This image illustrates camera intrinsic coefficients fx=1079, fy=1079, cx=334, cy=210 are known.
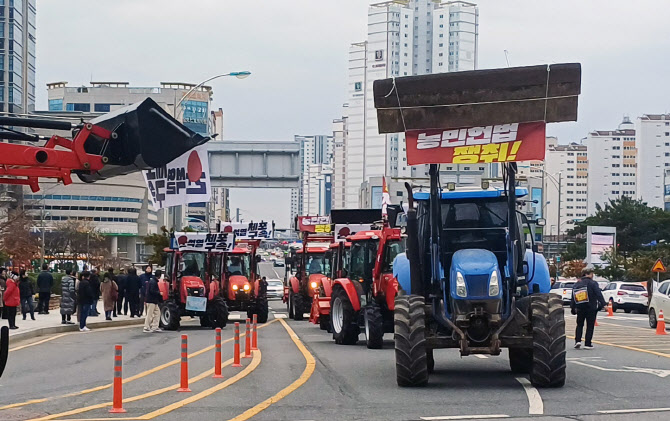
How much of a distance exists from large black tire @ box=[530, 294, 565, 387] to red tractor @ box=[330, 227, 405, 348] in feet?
23.2

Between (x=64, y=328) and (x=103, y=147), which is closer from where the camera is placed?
(x=103, y=147)

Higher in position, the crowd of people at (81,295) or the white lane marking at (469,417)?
the white lane marking at (469,417)

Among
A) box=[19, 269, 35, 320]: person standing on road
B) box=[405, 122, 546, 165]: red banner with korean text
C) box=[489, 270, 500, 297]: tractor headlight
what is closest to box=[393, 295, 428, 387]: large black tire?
box=[489, 270, 500, 297]: tractor headlight

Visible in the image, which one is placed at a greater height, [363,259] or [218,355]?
[363,259]

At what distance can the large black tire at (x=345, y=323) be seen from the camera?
23172mm

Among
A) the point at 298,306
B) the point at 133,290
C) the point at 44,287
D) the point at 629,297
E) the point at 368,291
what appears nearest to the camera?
the point at 368,291

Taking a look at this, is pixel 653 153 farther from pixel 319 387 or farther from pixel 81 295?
pixel 319 387

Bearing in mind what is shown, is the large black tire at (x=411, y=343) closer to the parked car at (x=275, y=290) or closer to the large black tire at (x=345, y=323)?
the large black tire at (x=345, y=323)

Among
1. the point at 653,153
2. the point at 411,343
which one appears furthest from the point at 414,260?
the point at 653,153

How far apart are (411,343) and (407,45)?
17589 centimetres

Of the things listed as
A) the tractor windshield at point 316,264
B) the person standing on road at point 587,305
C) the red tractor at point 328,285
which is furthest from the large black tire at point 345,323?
the tractor windshield at point 316,264

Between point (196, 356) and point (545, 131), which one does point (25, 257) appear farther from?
point (545, 131)

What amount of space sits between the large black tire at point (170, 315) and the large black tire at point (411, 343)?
1712 cm

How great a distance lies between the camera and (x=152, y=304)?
98.8ft
